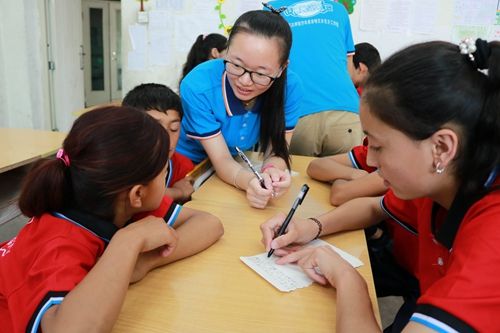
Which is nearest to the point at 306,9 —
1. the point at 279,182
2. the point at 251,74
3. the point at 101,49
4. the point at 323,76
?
the point at 323,76

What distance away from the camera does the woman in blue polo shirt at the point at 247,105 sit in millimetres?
1280

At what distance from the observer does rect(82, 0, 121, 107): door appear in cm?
777

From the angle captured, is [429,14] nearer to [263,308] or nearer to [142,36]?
[142,36]

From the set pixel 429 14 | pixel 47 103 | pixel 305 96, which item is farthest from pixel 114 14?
pixel 305 96

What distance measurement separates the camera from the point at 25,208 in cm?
79

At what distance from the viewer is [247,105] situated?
5.01 ft

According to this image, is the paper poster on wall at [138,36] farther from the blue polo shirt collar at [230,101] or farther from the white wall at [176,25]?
the blue polo shirt collar at [230,101]

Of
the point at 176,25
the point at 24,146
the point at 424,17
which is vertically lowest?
the point at 24,146

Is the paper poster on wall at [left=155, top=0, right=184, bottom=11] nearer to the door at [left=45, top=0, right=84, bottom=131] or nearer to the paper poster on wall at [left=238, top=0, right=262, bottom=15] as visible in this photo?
the paper poster on wall at [left=238, top=0, right=262, bottom=15]

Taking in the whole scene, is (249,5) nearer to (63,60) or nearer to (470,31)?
(470,31)

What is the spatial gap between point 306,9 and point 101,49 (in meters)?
7.15

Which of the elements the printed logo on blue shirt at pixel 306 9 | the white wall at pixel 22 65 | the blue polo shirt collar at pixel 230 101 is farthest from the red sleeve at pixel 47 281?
the white wall at pixel 22 65

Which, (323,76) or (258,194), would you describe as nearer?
(258,194)

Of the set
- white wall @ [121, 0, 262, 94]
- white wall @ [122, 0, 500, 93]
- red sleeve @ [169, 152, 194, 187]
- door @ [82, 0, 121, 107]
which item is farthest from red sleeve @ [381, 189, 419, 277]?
door @ [82, 0, 121, 107]
